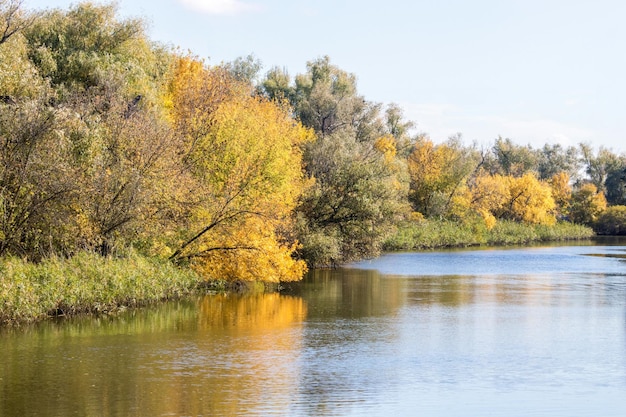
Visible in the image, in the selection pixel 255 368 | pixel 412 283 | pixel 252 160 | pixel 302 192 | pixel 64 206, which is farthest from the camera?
pixel 302 192

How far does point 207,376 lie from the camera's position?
19.9 metres

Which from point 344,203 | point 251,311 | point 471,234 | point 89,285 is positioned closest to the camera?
point 89,285

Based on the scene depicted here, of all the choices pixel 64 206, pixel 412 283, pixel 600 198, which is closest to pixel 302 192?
pixel 412 283

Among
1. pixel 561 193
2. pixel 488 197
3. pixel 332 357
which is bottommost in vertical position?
pixel 332 357

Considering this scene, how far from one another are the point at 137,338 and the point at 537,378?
11.5 meters

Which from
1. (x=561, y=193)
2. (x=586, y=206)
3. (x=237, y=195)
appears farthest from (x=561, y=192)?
(x=237, y=195)

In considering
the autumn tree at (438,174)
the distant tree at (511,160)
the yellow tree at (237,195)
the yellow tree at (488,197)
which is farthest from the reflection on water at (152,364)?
the distant tree at (511,160)

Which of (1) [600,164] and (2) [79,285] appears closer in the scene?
(2) [79,285]

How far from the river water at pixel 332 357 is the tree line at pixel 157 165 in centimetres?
328

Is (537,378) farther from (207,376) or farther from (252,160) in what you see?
(252,160)

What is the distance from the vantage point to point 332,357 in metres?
22.7

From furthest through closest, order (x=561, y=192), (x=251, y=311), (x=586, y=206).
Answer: (x=561, y=192) → (x=586, y=206) → (x=251, y=311)

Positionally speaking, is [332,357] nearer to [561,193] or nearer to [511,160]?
[561,193]

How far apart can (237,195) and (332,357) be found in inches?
612
